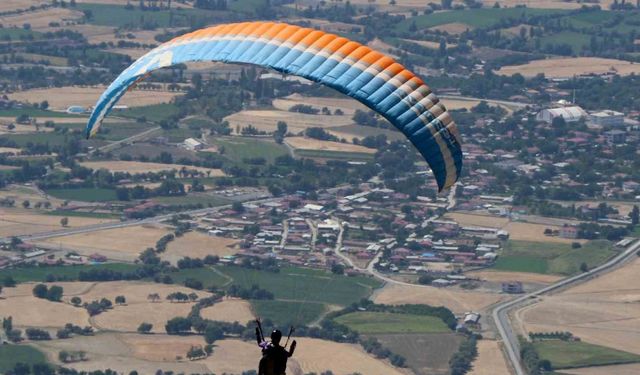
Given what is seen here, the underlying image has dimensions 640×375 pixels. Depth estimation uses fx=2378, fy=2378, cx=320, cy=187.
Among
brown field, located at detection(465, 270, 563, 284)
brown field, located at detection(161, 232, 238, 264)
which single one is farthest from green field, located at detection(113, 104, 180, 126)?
brown field, located at detection(465, 270, 563, 284)

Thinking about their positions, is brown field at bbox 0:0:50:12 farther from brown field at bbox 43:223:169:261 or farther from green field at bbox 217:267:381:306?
green field at bbox 217:267:381:306

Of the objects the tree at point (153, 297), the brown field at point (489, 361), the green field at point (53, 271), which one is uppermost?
the brown field at point (489, 361)

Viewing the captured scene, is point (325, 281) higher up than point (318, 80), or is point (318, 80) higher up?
point (318, 80)

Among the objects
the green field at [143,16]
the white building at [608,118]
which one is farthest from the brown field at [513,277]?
the green field at [143,16]

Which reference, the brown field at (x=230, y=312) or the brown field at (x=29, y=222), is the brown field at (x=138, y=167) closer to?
the brown field at (x=29, y=222)

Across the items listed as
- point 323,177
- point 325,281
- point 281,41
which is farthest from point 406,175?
point 281,41

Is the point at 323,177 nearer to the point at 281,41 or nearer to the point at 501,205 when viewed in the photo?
the point at 501,205
